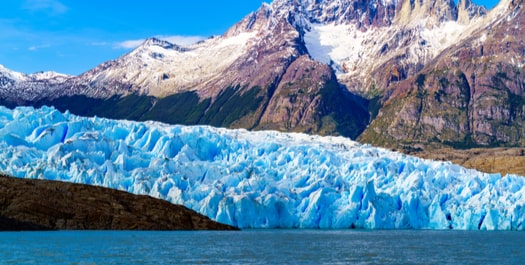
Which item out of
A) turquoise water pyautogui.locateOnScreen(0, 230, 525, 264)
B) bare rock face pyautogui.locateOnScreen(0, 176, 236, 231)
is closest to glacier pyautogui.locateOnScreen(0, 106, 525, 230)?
bare rock face pyautogui.locateOnScreen(0, 176, 236, 231)

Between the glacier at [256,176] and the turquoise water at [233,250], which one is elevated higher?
the glacier at [256,176]

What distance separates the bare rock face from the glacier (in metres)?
6.73

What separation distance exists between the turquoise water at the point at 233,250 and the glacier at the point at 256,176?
1468 centimetres

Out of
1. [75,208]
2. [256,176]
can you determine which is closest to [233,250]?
[75,208]

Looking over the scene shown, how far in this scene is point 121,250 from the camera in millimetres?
57125

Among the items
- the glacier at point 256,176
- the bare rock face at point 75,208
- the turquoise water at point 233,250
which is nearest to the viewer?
the turquoise water at point 233,250

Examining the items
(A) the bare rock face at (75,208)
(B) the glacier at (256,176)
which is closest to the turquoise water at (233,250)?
(A) the bare rock face at (75,208)

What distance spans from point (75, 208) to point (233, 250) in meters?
25.7

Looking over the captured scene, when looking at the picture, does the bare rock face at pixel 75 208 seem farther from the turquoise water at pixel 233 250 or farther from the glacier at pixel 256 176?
the glacier at pixel 256 176

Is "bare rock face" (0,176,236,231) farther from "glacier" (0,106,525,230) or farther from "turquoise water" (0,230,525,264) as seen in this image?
"glacier" (0,106,525,230)

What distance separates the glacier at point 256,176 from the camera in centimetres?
9262

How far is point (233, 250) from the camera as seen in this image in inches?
2382

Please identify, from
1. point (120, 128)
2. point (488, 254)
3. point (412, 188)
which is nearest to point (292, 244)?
point (488, 254)

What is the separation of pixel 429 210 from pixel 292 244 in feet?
133
